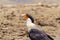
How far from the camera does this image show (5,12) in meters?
13.1

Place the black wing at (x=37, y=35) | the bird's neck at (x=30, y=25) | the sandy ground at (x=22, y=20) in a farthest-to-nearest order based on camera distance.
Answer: the sandy ground at (x=22, y=20), the bird's neck at (x=30, y=25), the black wing at (x=37, y=35)

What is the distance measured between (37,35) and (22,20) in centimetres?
231

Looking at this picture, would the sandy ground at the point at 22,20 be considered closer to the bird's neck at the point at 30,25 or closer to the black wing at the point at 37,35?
the bird's neck at the point at 30,25

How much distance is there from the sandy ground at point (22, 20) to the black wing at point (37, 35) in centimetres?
81

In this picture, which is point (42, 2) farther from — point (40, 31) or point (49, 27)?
point (40, 31)

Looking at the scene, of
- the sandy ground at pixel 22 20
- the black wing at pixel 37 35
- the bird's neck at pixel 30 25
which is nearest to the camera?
the black wing at pixel 37 35

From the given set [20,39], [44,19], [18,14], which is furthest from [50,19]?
[20,39]

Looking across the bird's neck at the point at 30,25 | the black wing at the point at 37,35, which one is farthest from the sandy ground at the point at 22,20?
the black wing at the point at 37,35

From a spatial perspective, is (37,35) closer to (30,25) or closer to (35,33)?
(35,33)

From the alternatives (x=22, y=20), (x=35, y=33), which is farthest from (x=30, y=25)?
(x=22, y=20)

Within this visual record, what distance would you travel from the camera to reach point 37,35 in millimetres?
10156

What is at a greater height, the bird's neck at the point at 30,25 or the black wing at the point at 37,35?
the bird's neck at the point at 30,25

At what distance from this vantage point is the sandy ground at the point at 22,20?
1136cm

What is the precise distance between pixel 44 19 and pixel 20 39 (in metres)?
1.91
